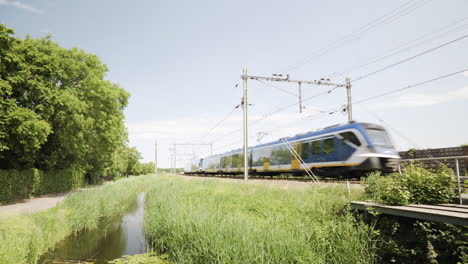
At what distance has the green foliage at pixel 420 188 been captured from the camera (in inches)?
233

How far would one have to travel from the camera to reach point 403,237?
5.85 meters

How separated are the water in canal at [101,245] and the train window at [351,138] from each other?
10585 mm

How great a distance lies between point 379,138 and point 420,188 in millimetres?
7793

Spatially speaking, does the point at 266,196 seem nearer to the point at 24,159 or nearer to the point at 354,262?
the point at 354,262

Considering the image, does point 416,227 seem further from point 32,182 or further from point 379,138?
point 32,182

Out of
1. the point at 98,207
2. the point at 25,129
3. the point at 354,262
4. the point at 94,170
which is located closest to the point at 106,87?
the point at 25,129

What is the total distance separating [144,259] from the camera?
719 cm

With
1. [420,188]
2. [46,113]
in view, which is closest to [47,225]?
[46,113]

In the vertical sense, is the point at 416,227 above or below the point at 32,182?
above

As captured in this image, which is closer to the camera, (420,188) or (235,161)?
(420,188)

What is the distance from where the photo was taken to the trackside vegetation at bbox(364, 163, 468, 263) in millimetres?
5207

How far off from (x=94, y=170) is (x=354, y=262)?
34.1m

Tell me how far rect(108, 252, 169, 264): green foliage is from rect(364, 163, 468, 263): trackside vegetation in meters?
5.19

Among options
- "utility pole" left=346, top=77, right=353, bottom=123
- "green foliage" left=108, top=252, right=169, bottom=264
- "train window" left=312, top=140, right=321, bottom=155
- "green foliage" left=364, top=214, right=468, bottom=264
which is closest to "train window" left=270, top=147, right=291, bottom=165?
"train window" left=312, top=140, right=321, bottom=155
